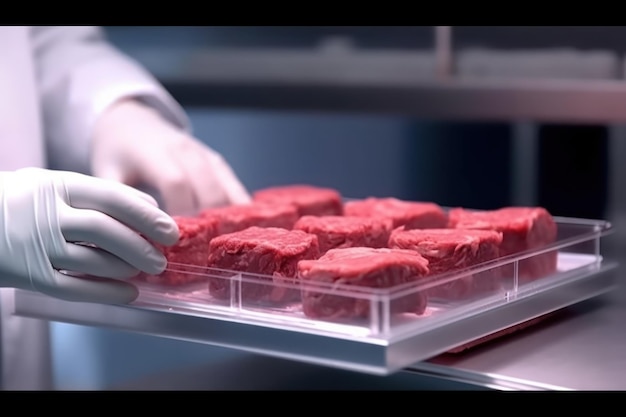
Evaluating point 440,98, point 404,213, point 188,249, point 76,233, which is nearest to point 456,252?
point 404,213

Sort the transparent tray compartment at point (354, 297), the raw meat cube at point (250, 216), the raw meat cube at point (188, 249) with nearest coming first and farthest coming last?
1. the transparent tray compartment at point (354, 297)
2. the raw meat cube at point (188, 249)
3. the raw meat cube at point (250, 216)

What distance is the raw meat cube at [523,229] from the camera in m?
1.68

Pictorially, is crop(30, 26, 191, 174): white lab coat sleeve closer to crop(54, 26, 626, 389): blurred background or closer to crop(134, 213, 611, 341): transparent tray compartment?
crop(54, 26, 626, 389): blurred background

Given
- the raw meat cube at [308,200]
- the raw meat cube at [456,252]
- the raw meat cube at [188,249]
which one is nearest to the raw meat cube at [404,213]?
the raw meat cube at [308,200]

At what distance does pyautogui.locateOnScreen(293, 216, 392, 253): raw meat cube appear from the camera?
1.69 meters

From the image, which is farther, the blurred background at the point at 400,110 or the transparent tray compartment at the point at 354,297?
the blurred background at the point at 400,110

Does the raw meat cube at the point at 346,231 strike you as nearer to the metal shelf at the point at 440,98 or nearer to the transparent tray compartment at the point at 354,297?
the transparent tray compartment at the point at 354,297

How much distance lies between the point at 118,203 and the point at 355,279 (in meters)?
0.38

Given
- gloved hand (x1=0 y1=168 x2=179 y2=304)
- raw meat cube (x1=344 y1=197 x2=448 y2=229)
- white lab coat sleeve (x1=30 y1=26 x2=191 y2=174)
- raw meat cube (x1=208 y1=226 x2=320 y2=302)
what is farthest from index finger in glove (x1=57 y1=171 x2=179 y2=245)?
white lab coat sleeve (x1=30 y1=26 x2=191 y2=174)

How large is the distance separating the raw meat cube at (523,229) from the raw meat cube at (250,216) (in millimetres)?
324

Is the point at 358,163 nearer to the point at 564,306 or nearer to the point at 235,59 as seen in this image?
the point at 235,59

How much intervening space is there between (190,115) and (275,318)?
5.72ft

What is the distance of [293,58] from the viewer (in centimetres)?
236

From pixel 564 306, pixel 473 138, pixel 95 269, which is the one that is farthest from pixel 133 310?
pixel 473 138
